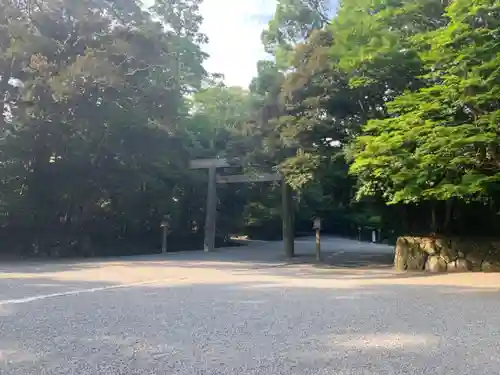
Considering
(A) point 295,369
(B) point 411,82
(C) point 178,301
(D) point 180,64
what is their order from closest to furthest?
1. (A) point 295,369
2. (C) point 178,301
3. (B) point 411,82
4. (D) point 180,64

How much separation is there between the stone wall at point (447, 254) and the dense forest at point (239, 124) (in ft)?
4.08

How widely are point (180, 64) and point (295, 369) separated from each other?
79.9 ft

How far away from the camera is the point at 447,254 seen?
14750 mm

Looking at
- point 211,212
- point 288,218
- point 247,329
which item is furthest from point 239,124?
point 247,329

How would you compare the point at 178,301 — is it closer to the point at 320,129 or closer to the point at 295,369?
the point at 295,369

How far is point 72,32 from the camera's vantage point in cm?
2089

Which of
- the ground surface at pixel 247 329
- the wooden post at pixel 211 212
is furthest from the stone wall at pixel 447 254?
the wooden post at pixel 211 212

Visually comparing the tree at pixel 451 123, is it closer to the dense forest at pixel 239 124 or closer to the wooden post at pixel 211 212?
the dense forest at pixel 239 124

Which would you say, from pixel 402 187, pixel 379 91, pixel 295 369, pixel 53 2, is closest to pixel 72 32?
pixel 53 2

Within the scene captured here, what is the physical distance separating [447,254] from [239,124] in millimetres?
10460

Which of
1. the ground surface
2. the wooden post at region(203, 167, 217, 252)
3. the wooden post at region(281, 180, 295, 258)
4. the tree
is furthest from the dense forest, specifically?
the ground surface

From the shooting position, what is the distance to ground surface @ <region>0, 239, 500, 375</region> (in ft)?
13.5

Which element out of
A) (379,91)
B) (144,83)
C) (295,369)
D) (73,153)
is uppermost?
(144,83)

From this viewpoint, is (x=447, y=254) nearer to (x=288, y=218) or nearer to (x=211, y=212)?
(x=288, y=218)
